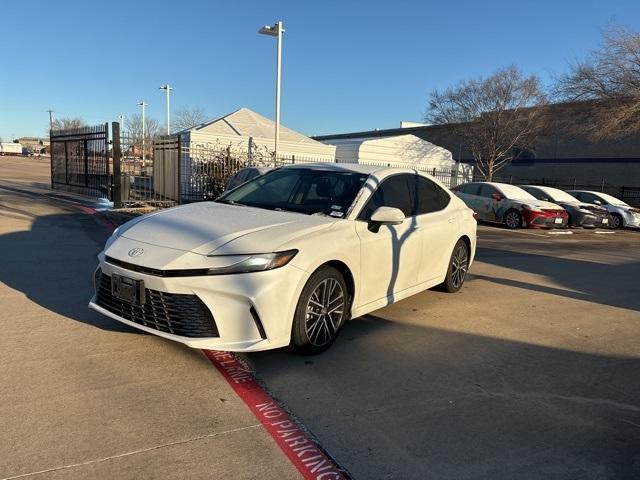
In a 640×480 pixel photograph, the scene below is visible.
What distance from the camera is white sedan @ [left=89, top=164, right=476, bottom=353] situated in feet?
12.3

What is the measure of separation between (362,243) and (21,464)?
2.96m

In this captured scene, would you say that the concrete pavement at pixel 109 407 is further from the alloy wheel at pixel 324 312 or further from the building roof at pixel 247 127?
the building roof at pixel 247 127

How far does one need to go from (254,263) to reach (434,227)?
276cm

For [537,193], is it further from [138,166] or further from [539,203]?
[138,166]

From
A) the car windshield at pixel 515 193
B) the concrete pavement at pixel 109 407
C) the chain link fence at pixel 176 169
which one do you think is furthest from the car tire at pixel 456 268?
the car windshield at pixel 515 193

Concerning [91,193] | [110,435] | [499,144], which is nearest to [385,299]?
[110,435]

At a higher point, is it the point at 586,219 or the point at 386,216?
the point at 386,216

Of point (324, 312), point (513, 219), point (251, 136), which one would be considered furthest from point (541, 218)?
point (324, 312)

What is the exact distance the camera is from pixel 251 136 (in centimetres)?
2312

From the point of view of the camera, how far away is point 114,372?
384cm

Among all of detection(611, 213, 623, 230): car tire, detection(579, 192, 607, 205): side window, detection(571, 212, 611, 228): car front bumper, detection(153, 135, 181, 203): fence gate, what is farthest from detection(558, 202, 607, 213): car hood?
detection(153, 135, 181, 203): fence gate

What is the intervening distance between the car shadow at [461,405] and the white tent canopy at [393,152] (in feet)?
86.9

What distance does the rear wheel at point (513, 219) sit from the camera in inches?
667

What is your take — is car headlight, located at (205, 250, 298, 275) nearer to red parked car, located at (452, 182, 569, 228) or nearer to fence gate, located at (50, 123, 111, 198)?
fence gate, located at (50, 123, 111, 198)
